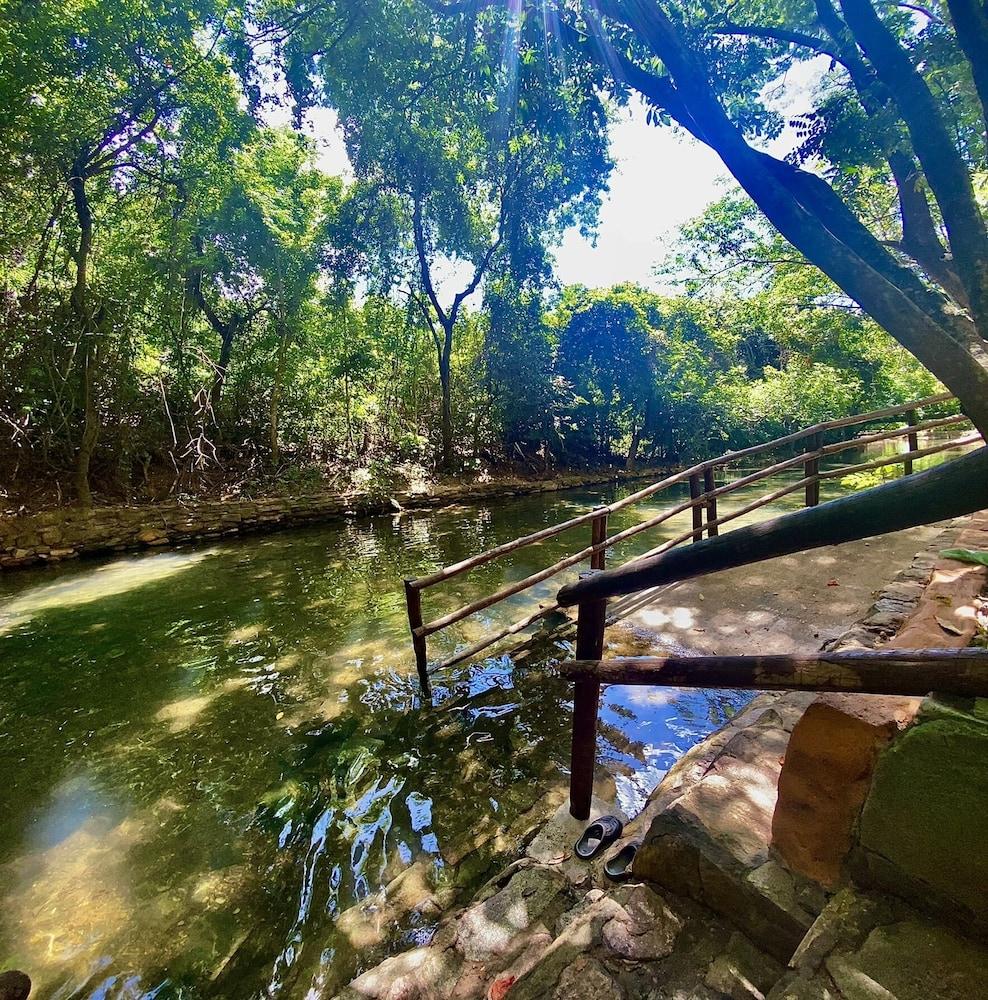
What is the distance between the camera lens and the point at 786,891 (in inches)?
50.1

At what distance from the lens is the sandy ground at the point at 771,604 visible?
12.1ft

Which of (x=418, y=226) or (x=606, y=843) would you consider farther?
(x=418, y=226)

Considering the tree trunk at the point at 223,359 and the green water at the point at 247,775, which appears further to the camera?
the tree trunk at the point at 223,359

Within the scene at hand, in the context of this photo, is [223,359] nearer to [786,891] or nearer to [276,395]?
[276,395]

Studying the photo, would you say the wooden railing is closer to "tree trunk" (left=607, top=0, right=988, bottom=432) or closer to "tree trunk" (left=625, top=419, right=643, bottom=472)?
"tree trunk" (left=607, top=0, right=988, bottom=432)

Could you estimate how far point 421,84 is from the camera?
629cm

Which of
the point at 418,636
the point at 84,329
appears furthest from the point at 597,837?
the point at 84,329

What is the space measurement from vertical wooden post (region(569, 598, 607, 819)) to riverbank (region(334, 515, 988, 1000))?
0.25m

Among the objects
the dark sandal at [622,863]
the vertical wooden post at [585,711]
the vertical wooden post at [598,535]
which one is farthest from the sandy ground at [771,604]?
the dark sandal at [622,863]

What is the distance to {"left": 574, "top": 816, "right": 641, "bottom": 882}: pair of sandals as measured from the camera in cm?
172

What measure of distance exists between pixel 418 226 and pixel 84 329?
339 inches

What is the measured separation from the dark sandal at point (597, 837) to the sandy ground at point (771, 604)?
187 centimetres

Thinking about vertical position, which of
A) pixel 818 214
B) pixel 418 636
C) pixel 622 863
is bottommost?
pixel 622 863

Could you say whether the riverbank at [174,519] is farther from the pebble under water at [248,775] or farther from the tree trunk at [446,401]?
the pebble under water at [248,775]
